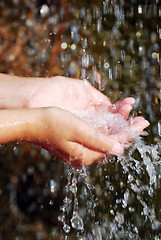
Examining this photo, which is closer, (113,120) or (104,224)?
(113,120)

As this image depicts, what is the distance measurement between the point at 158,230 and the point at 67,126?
1076mm

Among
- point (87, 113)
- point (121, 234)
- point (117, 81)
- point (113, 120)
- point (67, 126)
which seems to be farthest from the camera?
point (117, 81)

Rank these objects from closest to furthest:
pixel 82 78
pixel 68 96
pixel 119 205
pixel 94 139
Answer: pixel 94 139 → pixel 68 96 → pixel 119 205 → pixel 82 78

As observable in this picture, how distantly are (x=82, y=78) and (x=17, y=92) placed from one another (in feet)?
3.05

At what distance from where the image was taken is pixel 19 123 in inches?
36.5

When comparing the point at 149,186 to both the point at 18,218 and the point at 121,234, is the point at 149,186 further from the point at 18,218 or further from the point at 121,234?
the point at 18,218

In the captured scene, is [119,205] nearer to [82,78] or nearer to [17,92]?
[82,78]

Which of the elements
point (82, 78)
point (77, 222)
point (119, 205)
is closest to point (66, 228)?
point (77, 222)

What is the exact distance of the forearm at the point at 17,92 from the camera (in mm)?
1174

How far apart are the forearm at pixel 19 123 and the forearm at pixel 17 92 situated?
0.23 metres

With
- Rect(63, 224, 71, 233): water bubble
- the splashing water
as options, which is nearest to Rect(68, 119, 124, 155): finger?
the splashing water

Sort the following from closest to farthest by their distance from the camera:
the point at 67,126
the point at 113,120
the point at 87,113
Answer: the point at 67,126
the point at 113,120
the point at 87,113

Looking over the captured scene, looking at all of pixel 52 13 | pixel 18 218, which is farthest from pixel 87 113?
pixel 52 13

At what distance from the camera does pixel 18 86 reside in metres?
1.21
